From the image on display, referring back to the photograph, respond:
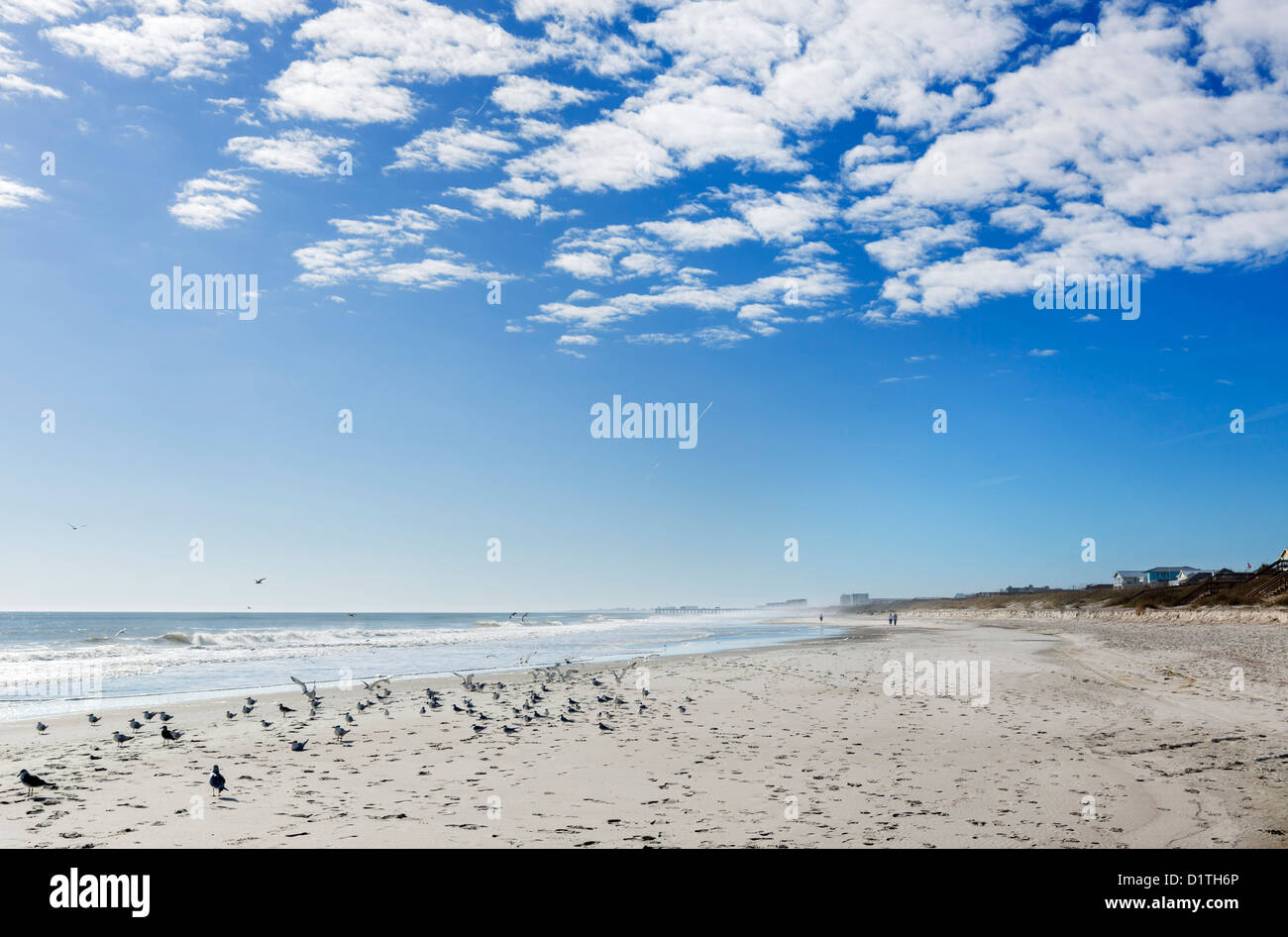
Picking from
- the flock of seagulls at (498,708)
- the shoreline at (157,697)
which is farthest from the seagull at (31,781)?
the shoreline at (157,697)

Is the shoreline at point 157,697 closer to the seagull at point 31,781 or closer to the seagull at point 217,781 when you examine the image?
the seagull at point 31,781

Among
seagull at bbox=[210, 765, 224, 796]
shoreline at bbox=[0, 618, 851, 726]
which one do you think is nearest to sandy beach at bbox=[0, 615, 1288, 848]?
seagull at bbox=[210, 765, 224, 796]

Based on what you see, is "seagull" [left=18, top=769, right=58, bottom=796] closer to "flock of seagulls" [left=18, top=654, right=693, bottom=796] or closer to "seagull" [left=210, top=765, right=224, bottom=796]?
"flock of seagulls" [left=18, top=654, right=693, bottom=796]

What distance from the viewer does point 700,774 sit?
11.8 metres

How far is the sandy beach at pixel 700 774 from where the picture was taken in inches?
341

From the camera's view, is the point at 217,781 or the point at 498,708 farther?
the point at 498,708

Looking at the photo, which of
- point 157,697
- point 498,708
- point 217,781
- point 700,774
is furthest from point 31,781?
point 157,697

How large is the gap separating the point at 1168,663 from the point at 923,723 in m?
18.8

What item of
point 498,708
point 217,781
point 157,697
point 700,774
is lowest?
point 157,697

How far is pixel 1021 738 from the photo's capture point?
14.2 metres

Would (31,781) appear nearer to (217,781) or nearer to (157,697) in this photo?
(217,781)
